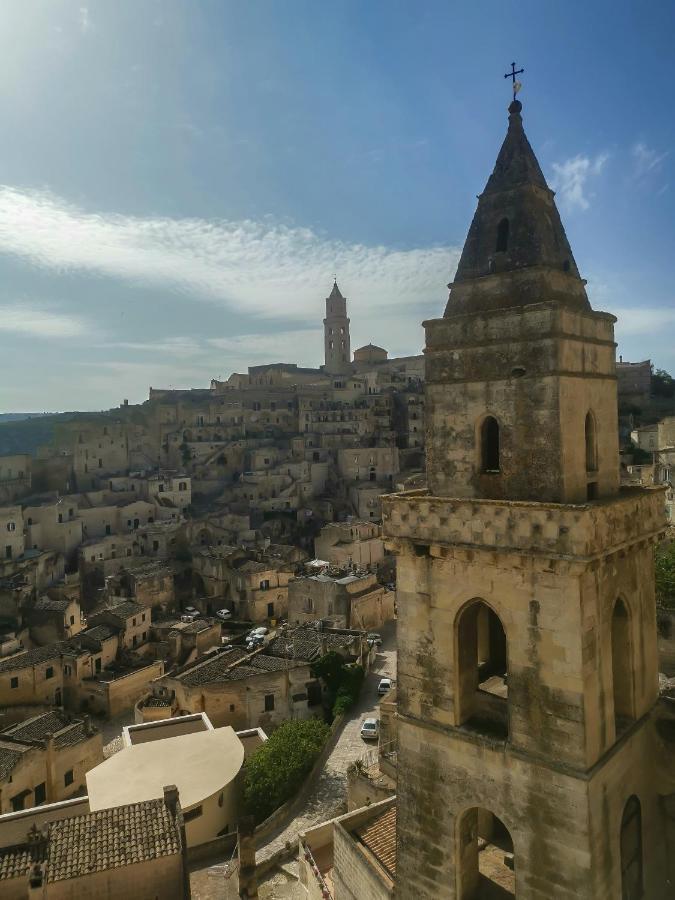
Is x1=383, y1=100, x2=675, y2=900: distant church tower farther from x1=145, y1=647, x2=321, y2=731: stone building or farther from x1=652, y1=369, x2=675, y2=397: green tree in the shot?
x1=652, y1=369, x2=675, y2=397: green tree

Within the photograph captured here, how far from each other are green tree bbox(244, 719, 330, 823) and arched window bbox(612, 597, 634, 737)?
14328 millimetres

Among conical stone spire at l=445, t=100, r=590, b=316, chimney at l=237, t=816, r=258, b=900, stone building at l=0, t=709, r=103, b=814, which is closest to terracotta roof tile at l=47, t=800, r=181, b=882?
chimney at l=237, t=816, r=258, b=900

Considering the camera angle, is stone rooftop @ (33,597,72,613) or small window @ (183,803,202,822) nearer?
small window @ (183,803,202,822)

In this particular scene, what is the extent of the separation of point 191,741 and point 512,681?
57.0 feet

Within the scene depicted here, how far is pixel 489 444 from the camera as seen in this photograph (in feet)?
A: 28.1

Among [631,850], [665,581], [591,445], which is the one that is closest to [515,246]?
[591,445]

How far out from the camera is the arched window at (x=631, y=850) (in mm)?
8180

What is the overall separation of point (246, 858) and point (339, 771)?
760 cm

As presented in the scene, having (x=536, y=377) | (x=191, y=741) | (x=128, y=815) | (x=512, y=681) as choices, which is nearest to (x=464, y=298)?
(x=536, y=377)

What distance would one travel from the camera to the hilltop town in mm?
7473

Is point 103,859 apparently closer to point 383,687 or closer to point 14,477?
point 383,687

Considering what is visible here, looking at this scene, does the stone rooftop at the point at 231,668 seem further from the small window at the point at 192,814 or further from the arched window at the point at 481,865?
the arched window at the point at 481,865

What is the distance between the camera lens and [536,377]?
25.3 ft

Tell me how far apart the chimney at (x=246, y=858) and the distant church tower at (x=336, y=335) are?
79.8 m
